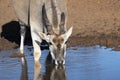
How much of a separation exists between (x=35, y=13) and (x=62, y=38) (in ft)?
4.83

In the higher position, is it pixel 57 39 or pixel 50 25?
pixel 50 25

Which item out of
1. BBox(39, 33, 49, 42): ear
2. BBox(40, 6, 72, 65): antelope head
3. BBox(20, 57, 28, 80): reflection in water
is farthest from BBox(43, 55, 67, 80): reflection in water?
BBox(39, 33, 49, 42): ear

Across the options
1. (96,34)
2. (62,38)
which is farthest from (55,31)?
(96,34)

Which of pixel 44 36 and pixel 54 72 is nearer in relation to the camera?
pixel 54 72

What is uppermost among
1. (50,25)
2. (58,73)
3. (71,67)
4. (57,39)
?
(50,25)

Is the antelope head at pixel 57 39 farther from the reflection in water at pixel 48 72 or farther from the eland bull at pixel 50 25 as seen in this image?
the reflection in water at pixel 48 72

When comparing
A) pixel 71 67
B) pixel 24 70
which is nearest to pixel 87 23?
pixel 71 67

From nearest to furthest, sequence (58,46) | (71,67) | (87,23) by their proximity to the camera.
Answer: (58,46) < (71,67) < (87,23)

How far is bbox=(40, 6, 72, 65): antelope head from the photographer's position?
1106 cm

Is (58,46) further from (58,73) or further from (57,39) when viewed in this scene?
(58,73)

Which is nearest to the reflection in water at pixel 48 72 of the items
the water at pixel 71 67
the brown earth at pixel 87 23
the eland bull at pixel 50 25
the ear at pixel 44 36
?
the water at pixel 71 67

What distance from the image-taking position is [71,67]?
38.0 feet

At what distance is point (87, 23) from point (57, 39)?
6.42m

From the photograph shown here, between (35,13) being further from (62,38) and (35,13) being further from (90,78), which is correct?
(90,78)
